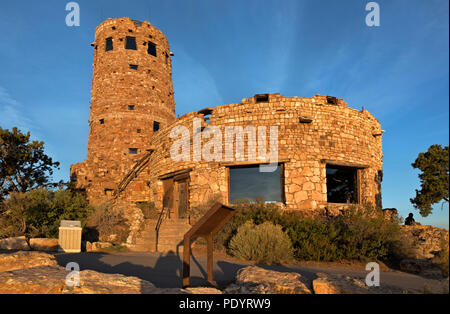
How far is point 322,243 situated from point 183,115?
925cm

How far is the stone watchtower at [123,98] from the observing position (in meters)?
21.7

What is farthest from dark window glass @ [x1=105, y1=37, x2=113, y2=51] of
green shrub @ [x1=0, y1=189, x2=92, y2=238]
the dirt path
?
the dirt path

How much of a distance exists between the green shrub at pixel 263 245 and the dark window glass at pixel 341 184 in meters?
5.44

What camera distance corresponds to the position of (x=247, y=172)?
44.7 ft

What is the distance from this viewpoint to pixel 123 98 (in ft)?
74.6

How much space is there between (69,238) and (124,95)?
47.0 ft

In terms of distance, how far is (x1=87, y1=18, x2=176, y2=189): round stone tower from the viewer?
22125 millimetres

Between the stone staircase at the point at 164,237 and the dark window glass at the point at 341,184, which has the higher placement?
the dark window glass at the point at 341,184

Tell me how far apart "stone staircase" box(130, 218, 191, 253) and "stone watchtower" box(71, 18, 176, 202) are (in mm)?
7907

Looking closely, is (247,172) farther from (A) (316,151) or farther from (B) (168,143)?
(B) (168,143)

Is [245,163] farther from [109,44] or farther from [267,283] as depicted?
[109,44]

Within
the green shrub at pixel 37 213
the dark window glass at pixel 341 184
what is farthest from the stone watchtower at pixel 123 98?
the dark window glass at pixel 341 184

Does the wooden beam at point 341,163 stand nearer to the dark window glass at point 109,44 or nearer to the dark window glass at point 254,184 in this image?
the dark window glass at point 254,184
